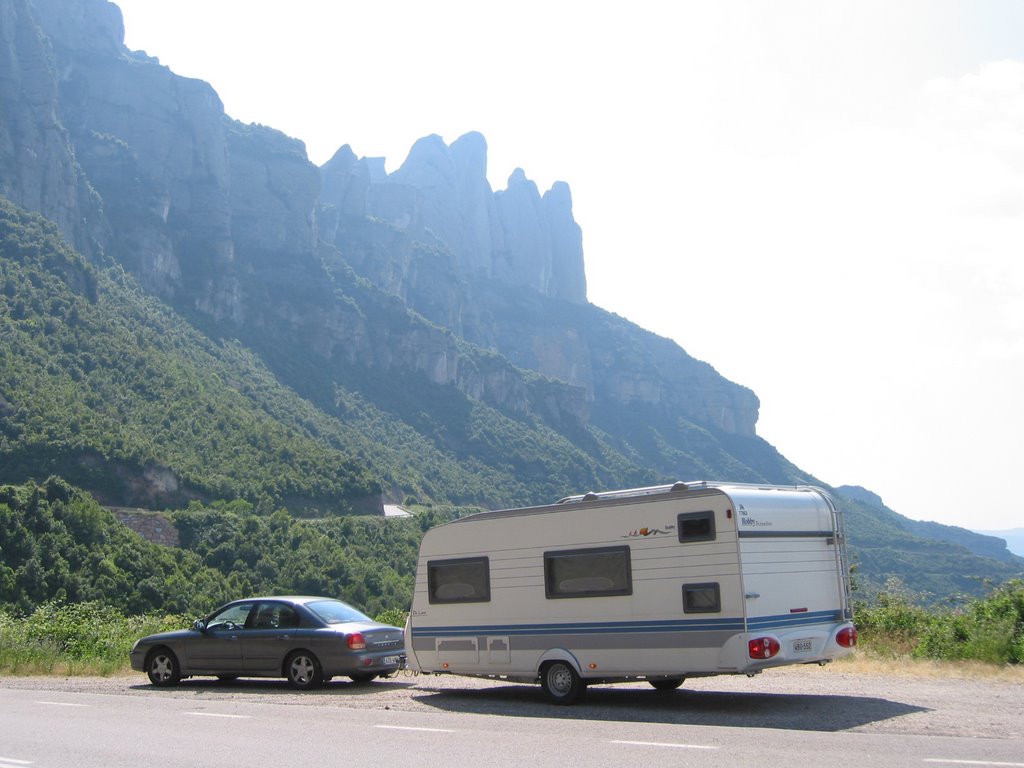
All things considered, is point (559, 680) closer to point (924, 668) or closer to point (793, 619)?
point (793, 619)

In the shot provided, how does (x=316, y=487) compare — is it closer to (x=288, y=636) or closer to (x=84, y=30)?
(x=288, y=636)

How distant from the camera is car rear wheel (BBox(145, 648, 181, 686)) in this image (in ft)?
50.7

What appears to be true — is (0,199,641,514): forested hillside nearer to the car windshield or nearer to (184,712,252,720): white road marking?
the car windshield

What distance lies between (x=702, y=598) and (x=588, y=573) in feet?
5.33

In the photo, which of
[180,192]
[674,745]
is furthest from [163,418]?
[674,745]

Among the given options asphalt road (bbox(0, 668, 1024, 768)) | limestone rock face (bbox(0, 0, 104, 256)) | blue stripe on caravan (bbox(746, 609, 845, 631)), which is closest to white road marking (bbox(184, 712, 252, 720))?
asphalt road (bbox(0, 668, 1024, 768))

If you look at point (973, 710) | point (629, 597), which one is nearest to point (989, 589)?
point (973, 710)

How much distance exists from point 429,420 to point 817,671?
126m

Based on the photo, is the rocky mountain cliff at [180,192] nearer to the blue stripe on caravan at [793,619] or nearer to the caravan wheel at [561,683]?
the caravan wheel at [561,683]

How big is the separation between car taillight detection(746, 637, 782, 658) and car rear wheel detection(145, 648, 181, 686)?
9143 mm

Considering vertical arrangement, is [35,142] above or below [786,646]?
above

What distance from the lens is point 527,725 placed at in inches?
425

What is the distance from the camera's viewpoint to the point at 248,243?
14988cm

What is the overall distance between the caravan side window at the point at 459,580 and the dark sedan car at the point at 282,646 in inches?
54.9
